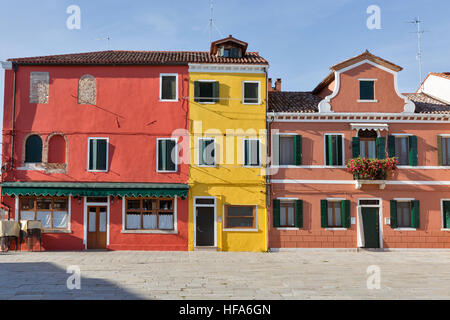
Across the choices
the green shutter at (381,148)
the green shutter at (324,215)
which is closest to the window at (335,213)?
the green shutter at (324,215)

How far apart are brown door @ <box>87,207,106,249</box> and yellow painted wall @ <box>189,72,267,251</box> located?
13.1 feet

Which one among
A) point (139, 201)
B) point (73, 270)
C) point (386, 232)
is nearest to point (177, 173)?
point (139, 201)

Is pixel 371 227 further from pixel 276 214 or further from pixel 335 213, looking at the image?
Answer: pixel 276 214

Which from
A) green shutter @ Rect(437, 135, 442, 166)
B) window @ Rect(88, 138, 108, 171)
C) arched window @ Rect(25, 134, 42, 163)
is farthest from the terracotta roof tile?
green shutter @ Rect(437, 135, 442, 166)

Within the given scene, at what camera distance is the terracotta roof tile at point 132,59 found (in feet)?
75.4

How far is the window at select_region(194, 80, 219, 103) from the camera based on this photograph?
2320 centimetres

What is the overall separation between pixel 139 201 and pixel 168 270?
7186 mm

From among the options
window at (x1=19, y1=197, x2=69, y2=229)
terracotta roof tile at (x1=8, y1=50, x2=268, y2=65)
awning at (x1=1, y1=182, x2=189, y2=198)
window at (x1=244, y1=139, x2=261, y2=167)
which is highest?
terracotta roof tile at (x1=8, y1=50, x2=268, y2=65)

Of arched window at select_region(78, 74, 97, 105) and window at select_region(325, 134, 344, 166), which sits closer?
arched window at select_region(78, 74, 97, 105)

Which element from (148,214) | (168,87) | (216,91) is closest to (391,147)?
(216,91)

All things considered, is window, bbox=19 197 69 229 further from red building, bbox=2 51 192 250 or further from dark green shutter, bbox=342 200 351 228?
dark green shutter, bbox=342 200 351 228

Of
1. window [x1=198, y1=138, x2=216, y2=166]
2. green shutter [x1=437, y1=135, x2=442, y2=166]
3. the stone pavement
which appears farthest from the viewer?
green shutter [x1=437, y1=135, x2=442, y2=166]

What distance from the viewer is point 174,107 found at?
910 inches

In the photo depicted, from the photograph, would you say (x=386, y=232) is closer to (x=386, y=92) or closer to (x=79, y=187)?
(x=386, y=92)
